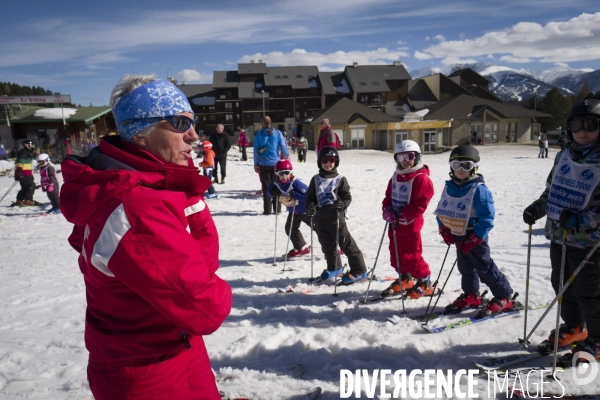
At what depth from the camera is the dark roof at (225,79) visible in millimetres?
61031

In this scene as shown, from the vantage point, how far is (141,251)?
4.54 feet

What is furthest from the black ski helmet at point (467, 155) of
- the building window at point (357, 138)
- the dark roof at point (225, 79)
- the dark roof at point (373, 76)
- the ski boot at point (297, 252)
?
the dark roof at point (225, 79)

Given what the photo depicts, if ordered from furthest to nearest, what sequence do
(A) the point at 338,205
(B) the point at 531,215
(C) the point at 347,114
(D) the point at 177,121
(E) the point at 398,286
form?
(C) the point at 347,114 → (A) the point at 338,205 → (E) the point at 398,286 → (B) the point at 531,215 → (D) the point at 177,121

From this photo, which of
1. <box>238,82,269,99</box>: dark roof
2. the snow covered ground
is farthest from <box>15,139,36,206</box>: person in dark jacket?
<box>238,82,269,99</box>: dark roof

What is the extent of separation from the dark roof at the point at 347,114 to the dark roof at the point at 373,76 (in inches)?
517

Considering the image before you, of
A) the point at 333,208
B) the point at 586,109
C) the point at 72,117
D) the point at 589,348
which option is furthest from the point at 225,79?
the point at 589,348

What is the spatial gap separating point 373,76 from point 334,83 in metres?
5.82

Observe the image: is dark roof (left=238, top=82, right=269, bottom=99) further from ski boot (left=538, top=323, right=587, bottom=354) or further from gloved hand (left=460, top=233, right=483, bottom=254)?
ski boot (left=538, top=323, right=587, bottom=354)

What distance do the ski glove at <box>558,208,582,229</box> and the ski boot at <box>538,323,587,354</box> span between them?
0.99 metres

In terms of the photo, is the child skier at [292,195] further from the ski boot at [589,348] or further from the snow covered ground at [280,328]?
the ski boot at [589,348]

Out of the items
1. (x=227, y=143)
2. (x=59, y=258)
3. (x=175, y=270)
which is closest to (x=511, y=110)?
(x=227, y=143)

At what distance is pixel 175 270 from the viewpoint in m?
1.40

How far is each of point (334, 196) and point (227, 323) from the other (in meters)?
2.20

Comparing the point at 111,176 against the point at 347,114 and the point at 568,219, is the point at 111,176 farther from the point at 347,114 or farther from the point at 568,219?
the point at 347,114
